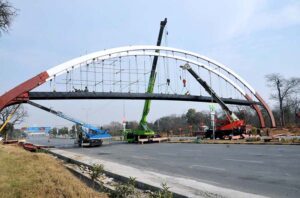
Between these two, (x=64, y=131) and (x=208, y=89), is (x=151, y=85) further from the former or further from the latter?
(x=64, y=131)

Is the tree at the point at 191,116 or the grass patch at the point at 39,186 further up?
the tree at the point at 191,116

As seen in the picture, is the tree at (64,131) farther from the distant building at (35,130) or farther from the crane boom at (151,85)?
the crane boom at (151,85)

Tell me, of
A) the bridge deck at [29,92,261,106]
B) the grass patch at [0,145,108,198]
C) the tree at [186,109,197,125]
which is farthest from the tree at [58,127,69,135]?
the grass patch at [0,145,108,198]

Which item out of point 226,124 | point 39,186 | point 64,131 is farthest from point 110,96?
point 64,131

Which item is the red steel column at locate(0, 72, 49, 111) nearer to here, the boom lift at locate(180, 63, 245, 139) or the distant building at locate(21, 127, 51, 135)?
the boom lift at locate(180, 63, 245, 139)

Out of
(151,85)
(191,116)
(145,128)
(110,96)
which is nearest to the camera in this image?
(145,128)

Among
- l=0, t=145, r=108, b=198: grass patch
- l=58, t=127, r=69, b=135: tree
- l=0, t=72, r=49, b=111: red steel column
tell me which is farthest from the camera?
l=58, t=127, r=69, b=135: tree

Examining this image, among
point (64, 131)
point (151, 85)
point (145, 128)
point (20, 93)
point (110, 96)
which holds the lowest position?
point (145, 128)

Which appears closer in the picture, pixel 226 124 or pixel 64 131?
pixel 226 124

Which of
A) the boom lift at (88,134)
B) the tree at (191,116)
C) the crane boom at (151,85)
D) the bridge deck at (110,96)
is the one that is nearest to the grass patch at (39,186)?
the boom lift at (88,134)

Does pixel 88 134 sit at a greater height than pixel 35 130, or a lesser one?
lesser

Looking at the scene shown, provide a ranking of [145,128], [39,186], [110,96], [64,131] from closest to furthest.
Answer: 1. [39,186]
2. [145,128]
3. [110,96]
4. [64,131]

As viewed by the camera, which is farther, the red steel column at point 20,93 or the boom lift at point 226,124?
the boom lift at point 226,124

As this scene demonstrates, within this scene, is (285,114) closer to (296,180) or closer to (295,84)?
(295,84)
